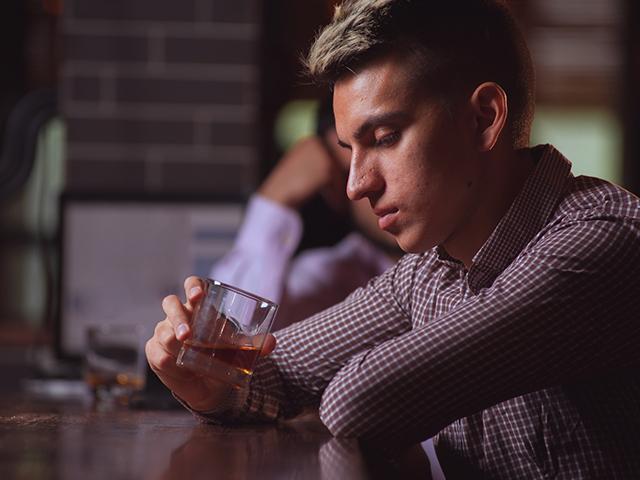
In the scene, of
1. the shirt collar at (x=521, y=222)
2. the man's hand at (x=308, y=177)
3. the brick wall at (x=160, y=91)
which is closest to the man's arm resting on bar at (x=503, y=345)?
the shirt collar at (x=521, y=222)

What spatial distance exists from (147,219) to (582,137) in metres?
4.38

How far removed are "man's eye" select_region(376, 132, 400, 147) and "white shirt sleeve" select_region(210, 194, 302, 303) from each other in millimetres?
1315

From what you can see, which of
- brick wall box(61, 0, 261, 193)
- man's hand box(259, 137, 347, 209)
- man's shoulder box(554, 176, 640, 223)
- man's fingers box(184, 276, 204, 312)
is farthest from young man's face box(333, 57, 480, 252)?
brick wall box(61, 0, 261, 193)

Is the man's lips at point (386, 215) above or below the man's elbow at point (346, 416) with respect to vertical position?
above

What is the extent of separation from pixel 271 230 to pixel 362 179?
4.57 feet

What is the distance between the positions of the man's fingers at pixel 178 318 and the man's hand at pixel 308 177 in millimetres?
1397

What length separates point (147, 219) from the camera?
105 inches

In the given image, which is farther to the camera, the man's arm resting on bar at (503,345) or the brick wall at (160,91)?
the brick wall at (160,91)

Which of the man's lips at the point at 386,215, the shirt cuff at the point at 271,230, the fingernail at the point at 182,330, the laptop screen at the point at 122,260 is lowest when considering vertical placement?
the laptop screen at the point at 122,260

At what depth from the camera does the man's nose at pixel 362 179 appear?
1.15 m

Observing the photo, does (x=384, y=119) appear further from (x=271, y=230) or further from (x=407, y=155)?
(x=271, y=230)

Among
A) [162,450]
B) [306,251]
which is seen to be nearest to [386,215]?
[162,450]

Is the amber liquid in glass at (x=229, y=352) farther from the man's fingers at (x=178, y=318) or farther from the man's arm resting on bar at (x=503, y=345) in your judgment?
the man's arm resting on bar at (x=503, y=345)

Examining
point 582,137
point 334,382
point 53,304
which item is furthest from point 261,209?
point 582,137
